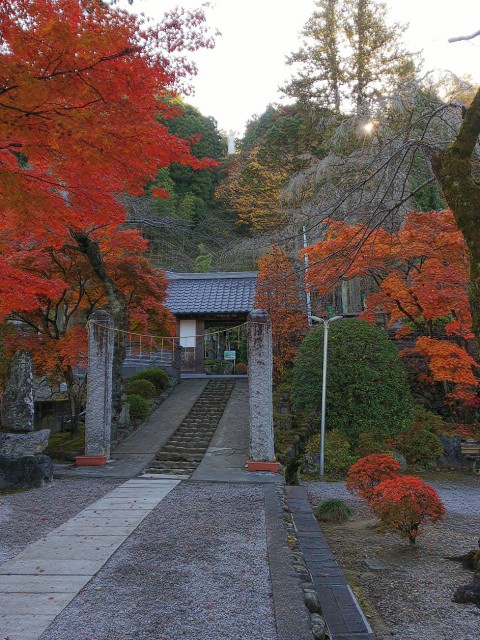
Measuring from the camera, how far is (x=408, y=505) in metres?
5.55

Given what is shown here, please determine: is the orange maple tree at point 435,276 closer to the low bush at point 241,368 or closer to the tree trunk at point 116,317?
the tree trunk at point 116,317

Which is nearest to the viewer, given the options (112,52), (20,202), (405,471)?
(112,52)

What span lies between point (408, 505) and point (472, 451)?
6939 mm

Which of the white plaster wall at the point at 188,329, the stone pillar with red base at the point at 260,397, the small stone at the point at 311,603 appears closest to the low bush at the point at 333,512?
the stone pillar with red base at the point at 260,397

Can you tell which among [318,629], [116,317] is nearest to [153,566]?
[318,629]

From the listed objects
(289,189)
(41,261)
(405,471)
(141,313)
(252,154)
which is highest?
(252,154)

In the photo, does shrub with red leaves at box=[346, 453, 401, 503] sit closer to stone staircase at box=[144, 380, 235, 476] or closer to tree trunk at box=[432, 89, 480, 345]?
tree trunk at box=[432, 89, 480, 345]

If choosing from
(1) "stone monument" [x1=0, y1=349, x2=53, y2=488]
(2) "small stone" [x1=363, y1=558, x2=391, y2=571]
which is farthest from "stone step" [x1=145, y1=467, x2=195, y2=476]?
(2) "small stone" [x1=363, y1=558, x2=391, y2=571]

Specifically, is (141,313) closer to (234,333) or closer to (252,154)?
(234,333)

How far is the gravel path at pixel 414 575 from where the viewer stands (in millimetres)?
4111

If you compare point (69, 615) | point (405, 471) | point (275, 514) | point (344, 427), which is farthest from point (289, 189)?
point (69, 615)

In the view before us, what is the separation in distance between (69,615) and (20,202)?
3.96 metres

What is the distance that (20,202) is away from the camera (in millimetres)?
5227

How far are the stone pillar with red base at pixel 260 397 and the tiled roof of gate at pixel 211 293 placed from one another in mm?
10783
